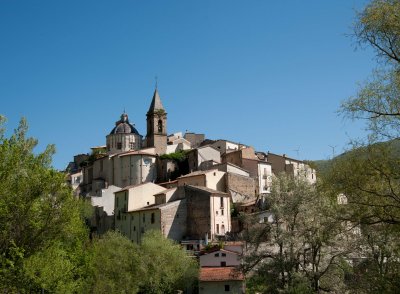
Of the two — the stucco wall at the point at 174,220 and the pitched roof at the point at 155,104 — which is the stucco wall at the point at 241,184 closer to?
the stucco wall at the point at 174,220

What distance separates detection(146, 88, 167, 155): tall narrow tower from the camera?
79.7m

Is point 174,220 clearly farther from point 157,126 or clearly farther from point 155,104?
point 155,104

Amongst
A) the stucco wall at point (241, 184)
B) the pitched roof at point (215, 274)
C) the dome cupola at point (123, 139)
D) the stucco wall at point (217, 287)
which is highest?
the dome cupola at point (123, 139)

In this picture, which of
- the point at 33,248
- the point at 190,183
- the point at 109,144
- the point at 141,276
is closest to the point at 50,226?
the point at 33,248

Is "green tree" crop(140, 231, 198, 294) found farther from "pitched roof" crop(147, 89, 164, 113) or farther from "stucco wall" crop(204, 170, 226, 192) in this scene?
"pitched roof" crop(147, 89, 164, 113)

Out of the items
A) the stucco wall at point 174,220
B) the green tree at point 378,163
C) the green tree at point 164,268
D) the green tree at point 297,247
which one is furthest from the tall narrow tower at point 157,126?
the green tree at point 378,163

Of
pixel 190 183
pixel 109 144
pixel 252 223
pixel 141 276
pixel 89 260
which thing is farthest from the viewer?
pixel 109 144

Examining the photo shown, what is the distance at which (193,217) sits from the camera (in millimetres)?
53969

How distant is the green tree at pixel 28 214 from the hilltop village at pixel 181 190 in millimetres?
15285

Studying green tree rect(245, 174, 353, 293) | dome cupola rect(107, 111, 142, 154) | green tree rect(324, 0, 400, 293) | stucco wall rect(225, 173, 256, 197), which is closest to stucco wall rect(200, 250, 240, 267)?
green tree rect(245, 174, 353, 293)

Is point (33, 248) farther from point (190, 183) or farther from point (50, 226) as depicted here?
point (190, 183)

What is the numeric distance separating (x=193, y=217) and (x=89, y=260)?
62.2 feet

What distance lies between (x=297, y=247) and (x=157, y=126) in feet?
188

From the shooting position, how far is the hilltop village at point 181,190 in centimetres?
4972
